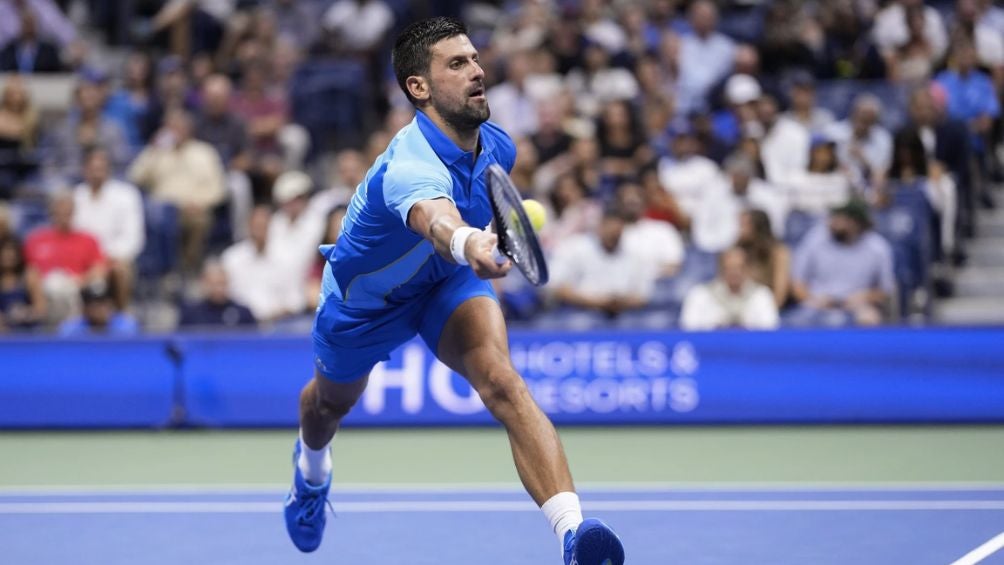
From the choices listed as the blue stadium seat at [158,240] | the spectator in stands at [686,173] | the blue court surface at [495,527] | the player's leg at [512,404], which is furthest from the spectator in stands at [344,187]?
the player's leg at [512,404]

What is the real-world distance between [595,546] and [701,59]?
30.1 ft

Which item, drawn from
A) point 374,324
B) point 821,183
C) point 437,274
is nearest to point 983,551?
point 437,274

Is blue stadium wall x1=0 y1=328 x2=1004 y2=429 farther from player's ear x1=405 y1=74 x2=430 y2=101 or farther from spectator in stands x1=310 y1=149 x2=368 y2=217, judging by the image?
player's ear x1=405 y1=74 x2=430 y2=101

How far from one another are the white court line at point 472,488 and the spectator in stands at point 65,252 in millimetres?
3778

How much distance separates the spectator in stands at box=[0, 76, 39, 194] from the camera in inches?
519

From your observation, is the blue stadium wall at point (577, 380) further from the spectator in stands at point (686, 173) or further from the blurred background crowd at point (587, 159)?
the spectator in stands at point (686, 173)

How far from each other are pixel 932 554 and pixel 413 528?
216cm

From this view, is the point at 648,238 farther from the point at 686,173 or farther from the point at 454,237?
the point at 454,237

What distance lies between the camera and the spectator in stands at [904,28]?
42.0 feet

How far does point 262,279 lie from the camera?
446 inches

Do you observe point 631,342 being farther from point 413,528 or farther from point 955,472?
point 413,528

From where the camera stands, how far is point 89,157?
12133 millimetres

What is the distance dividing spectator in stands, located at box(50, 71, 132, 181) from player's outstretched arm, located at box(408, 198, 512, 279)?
933 centimetres

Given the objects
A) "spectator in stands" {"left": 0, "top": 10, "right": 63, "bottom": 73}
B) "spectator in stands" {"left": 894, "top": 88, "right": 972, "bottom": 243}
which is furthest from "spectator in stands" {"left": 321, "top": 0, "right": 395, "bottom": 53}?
"spectator in stands" {"left": 894, "top": 88, "right": 972, "bottom": 243}
